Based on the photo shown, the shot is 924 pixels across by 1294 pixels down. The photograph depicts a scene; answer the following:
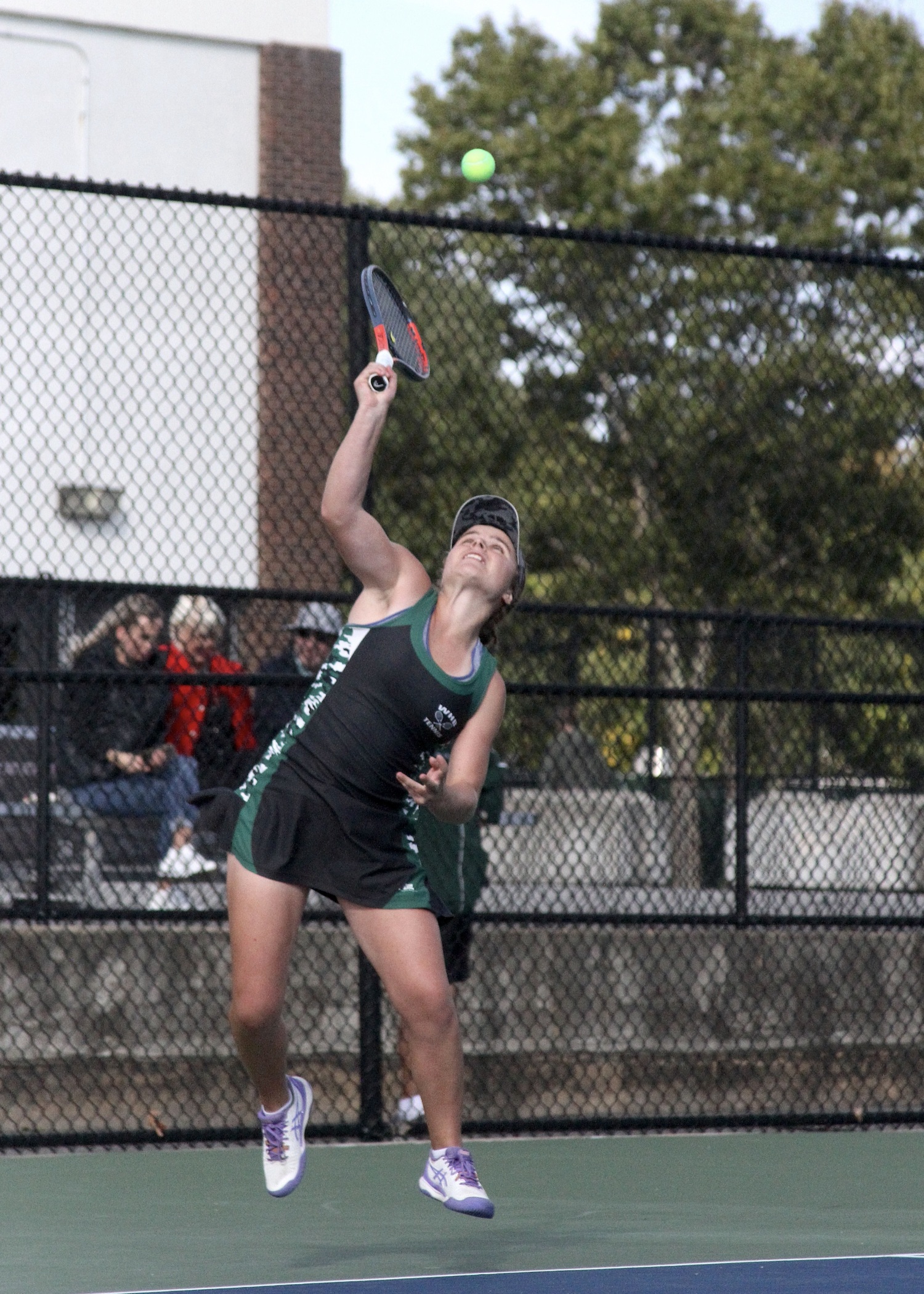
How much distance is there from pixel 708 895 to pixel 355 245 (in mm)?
2622

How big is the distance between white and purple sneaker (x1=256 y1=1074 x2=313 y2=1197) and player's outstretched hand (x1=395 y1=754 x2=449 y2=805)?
95 cm

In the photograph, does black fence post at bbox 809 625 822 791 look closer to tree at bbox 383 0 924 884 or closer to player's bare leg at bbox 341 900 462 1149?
tree at bbox 383 0 924 884

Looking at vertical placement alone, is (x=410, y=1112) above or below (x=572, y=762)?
below

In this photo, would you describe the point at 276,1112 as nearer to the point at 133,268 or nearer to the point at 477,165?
the point at 477,165

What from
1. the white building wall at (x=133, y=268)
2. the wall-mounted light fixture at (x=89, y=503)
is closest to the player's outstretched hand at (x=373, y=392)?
the wall-mounted light fixture at (x=89, y=503)

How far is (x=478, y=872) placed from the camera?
6605 millimetres

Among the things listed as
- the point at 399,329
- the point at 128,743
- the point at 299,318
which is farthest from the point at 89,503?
the point at 399,329

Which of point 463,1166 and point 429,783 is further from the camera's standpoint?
point 463,1166

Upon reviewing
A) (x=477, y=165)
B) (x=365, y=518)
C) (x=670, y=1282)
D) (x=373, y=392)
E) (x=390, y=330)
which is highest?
(x=477, y=165)

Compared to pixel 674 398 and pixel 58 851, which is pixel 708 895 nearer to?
pixel 58 851

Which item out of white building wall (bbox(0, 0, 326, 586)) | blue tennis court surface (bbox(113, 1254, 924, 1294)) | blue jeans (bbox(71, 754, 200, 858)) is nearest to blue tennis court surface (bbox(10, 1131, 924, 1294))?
blue tennis court surface (bbox(113, 1254, 924, 1294))

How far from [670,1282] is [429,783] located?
1241 millimetres

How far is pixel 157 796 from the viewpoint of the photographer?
6.88m

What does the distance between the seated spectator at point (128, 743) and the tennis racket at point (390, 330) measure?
169 centimetres
